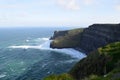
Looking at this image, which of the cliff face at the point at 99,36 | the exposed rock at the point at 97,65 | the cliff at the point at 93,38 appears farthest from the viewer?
the cliff at the point at 93,38

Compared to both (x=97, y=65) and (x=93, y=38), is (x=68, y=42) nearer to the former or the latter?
(x=93, y=38)

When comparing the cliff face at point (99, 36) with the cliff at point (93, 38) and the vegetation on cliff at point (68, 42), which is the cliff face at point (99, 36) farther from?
the vegetation on cliff at point (68, 42)

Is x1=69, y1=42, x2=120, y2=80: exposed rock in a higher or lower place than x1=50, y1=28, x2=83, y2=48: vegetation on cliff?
higher

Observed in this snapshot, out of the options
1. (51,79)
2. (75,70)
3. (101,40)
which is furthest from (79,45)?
(51,79)

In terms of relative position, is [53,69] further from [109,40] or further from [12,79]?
[109,40]

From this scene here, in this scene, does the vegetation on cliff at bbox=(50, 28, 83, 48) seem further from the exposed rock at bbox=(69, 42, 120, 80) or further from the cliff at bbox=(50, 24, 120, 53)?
the exposed rock at bbox=(69, 42, 120, 80)

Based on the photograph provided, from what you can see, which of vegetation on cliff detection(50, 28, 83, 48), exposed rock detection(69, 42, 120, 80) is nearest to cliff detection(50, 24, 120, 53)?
vegetation on cliff detection(50, 28, 83, 48)

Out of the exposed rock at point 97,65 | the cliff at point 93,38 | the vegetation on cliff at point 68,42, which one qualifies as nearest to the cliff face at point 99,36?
the cliff at point 93,38

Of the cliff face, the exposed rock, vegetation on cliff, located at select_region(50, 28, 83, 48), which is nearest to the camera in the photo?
the exposed rock
